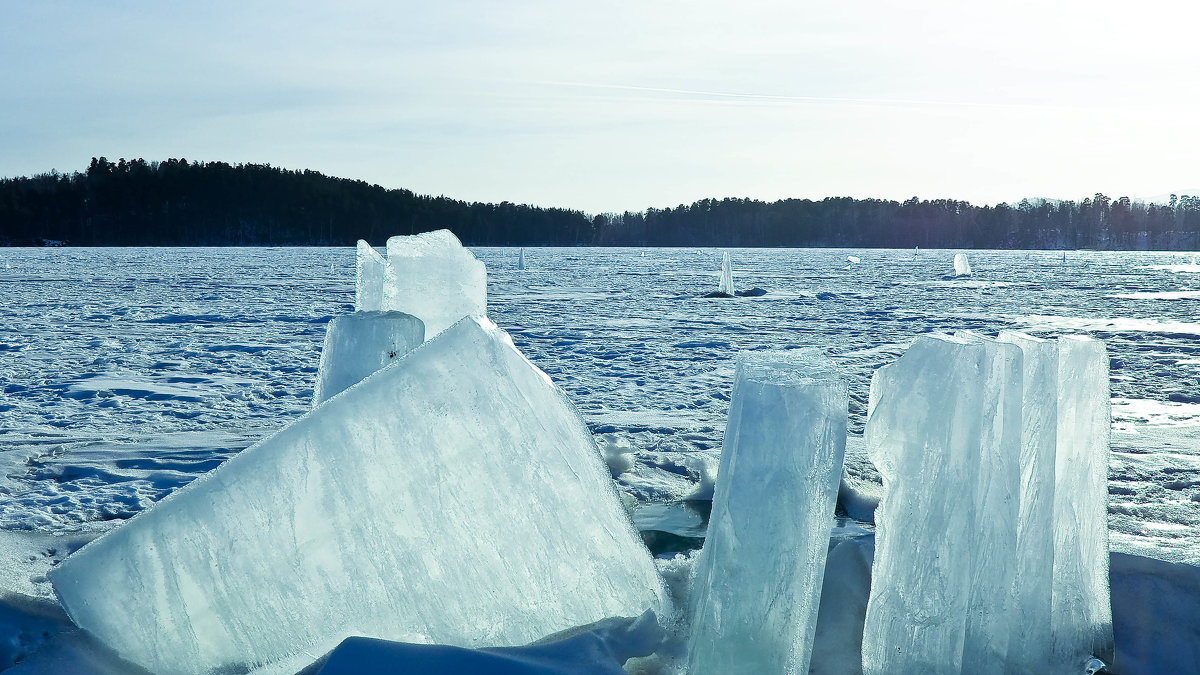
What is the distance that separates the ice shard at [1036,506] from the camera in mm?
1953

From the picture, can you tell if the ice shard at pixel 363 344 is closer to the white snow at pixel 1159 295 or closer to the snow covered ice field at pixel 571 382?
the snow covered ice field at pixel 571 382

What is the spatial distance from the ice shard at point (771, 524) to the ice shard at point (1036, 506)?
490mm

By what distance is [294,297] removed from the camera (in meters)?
14.4

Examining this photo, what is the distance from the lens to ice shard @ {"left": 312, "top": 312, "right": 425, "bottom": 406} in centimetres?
269

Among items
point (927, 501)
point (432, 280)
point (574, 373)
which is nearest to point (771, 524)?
point (927, 501)

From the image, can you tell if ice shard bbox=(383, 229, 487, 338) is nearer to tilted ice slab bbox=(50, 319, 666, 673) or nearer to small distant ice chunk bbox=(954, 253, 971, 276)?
tilted ice slab bbox=(50, 319, 666, 673)

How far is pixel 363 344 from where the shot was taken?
2691 mm

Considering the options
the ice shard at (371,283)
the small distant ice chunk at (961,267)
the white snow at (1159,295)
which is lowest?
the white snow at (1159,295)

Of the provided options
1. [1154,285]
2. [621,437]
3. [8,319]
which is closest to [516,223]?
[1154,285]

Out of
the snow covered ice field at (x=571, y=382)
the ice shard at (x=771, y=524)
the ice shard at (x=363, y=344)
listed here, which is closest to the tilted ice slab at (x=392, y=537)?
the ice shard at (x=771, y=524)

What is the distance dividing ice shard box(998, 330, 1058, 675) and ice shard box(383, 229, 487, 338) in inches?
73.0

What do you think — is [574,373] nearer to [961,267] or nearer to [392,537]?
[392,537]

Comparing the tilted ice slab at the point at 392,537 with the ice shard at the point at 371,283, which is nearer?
the tilted ice slab at the point at 392,537

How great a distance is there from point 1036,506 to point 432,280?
2.08 m
